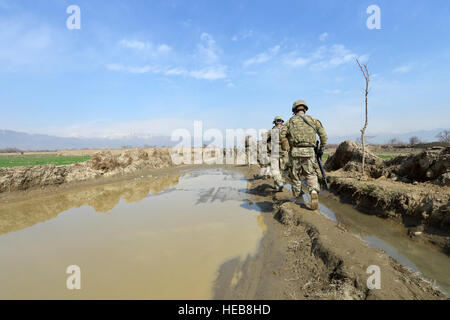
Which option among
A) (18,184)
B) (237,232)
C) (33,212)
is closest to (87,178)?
(18,184)

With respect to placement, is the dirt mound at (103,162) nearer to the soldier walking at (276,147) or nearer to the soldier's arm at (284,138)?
the soldier walking at (276,147)

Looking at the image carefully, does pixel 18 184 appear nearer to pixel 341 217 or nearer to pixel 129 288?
pixel 129 288

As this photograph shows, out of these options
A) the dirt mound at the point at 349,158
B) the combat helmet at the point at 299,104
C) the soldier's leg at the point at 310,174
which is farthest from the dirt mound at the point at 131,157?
the dirt mound at the point at 349,158

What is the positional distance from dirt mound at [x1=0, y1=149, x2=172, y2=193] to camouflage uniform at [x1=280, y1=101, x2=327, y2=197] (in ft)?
36.1

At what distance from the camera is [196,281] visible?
242cm

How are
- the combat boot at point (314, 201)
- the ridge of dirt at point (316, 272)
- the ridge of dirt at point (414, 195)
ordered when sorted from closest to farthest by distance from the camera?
the ridge of dirt at point (316, 272), the ridge of dirt at point (414, 195), the combat boot at point (314, 201)

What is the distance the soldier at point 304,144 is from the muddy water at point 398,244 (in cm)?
106

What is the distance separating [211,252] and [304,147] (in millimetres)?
3314

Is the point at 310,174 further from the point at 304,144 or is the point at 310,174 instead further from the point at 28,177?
the point at 28,177

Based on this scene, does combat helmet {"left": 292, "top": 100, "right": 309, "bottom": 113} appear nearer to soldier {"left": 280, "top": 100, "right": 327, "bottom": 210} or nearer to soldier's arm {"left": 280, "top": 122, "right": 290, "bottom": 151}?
soldier {"left": 280, "top": 100, "right": 327, "bottom": 210}

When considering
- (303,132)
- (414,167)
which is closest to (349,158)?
(414,167)

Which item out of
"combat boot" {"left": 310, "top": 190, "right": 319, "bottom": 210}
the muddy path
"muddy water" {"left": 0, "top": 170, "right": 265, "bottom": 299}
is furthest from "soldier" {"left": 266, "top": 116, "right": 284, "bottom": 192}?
"combat boot" {"left": 310, "top": 190, "right": 319, "bottom": 210}

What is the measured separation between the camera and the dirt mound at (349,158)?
28.9ft

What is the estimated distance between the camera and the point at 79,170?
11.4m
